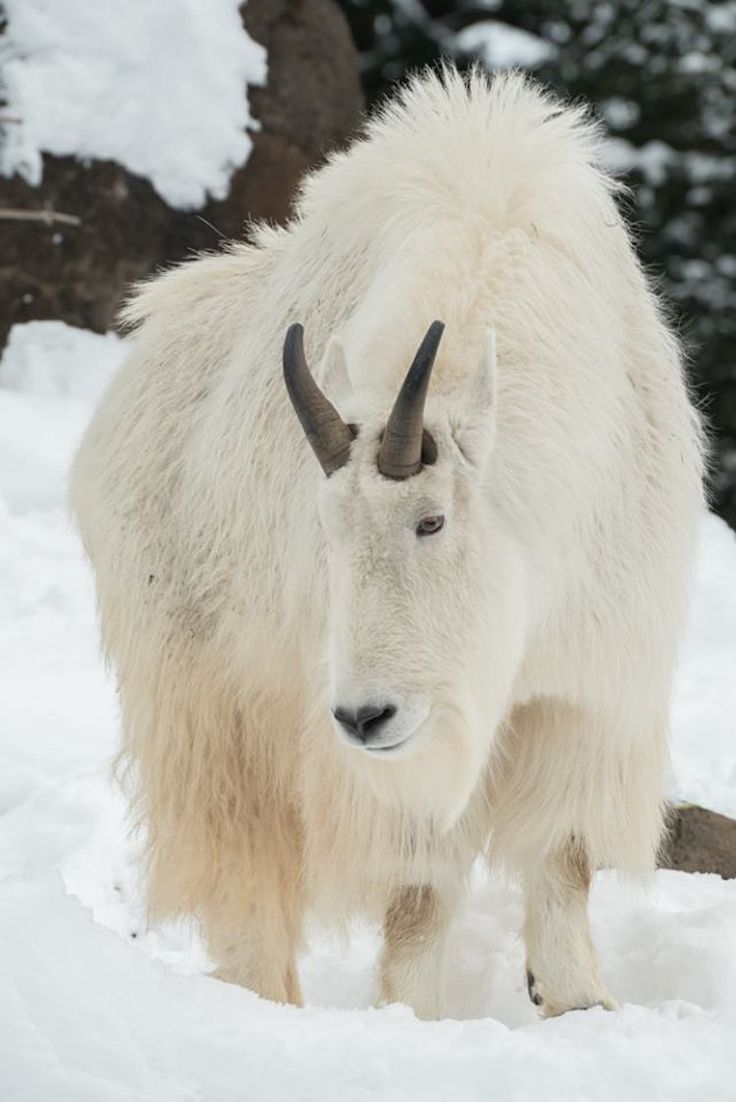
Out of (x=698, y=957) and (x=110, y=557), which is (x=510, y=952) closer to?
(x=698, y=957)

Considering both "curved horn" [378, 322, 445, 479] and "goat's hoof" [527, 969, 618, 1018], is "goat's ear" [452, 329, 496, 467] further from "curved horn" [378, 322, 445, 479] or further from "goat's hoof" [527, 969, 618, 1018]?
"goat's hoof" [527, 969, 618, 1018]

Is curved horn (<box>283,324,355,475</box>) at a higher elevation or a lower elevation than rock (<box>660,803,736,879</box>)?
higher

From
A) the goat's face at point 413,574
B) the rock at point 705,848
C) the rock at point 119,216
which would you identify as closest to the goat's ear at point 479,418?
the goat's face at point 413,574

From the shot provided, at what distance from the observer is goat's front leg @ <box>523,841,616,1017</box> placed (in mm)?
4523

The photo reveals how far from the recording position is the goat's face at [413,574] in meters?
3.61

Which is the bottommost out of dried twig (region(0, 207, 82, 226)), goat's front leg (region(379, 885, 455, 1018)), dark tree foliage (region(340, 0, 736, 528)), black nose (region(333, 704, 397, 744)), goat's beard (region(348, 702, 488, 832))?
goat's front leg (region(379, 885, 455, 1018))

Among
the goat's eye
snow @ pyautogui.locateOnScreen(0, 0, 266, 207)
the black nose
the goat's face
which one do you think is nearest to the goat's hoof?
the goat's face

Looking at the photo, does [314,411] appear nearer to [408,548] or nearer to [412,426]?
[412,426]

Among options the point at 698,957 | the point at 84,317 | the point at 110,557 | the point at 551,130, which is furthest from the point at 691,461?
the point at 84,317

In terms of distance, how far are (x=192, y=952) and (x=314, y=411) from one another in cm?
216

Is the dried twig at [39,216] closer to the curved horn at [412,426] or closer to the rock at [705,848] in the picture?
the rock at [705,848]

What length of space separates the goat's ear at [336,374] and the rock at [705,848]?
2165 millimetres

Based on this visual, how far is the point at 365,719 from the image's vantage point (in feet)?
11.8

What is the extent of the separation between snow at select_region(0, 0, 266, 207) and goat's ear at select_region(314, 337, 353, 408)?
5192mm
